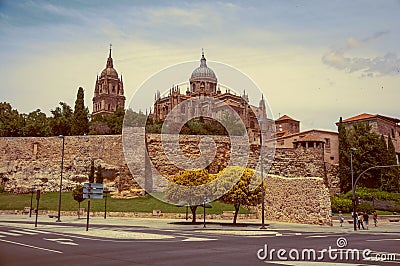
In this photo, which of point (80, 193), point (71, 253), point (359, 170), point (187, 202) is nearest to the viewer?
point (71, 253)

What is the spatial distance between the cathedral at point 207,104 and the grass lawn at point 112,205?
1338 cm

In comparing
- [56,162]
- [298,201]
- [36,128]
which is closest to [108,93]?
[36,128]

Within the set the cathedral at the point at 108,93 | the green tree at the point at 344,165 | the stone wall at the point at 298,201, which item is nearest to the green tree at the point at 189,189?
the stone wall at the point at 298,201

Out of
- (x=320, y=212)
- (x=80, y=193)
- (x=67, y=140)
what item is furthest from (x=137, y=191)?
(x=320, y=212)

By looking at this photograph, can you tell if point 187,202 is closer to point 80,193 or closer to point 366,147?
point 80,193

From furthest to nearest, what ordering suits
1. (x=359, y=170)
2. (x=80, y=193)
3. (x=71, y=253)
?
(x=359, y=170), (x=80, y=193), (x=71, y=253)

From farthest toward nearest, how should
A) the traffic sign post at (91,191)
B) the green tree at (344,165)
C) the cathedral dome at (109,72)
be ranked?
the cathedral dome at (109,72), the green tree at (344,165), the traffic sign post at (91,191)

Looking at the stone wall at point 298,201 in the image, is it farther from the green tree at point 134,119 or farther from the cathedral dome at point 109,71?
the cathedral dome at point 109,71

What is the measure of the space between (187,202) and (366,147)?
2673 cm

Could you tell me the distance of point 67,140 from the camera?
45.9 meters

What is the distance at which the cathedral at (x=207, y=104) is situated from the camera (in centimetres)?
4759

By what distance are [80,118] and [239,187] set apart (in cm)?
3347

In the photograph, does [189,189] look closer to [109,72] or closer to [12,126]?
[12,126]

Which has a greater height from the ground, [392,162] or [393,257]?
[392,162]
